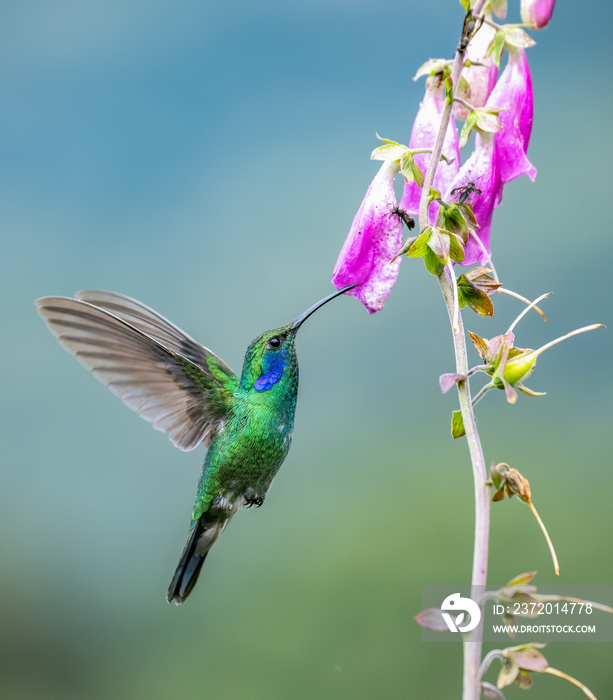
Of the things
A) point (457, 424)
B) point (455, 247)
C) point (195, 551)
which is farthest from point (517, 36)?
point (195, 551)

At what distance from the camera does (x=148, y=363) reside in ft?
3.78

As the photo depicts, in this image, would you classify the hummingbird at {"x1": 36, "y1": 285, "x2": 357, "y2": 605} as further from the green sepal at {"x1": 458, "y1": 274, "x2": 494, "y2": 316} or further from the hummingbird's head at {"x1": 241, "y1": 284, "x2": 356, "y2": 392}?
the green sepal at {"x1": 458, "y1": 274, "x2": 494, "y2": 316}

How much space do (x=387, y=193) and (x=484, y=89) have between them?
0.16 metres

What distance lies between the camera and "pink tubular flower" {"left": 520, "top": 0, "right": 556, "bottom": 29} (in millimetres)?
749

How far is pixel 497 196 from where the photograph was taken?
2.78 feet

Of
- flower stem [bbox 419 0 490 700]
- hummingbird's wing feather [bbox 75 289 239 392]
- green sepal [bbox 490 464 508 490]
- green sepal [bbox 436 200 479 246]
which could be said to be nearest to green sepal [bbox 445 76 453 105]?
flower stem [bbox 419 0 490 700]

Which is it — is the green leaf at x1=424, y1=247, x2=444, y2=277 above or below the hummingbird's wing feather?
below

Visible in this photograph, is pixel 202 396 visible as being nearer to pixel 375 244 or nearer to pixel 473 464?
pixel 375 244

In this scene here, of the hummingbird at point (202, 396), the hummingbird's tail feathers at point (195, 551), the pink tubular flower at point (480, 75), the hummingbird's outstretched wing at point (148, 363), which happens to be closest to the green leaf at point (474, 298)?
the pink tubular flower at point (480, 75)

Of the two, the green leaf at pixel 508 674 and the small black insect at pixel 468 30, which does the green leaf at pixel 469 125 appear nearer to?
the small black insect at pixel 468 30

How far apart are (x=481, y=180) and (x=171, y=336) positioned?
66 centimetres

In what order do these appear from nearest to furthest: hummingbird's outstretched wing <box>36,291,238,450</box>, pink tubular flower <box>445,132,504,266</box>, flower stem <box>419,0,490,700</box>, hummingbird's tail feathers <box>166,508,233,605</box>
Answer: flower stem <box>419,0,490,700</box>
pink tubular flower <box>445,132,504,266</box>
hummingbird's outstretched wing <box>36,291,238,450</box>
hummingbird's tail feathers <box>166,508,233,605</box>

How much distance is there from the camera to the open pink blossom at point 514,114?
815 millimetres

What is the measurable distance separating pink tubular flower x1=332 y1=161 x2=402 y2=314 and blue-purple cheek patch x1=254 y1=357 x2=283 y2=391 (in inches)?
11.1
